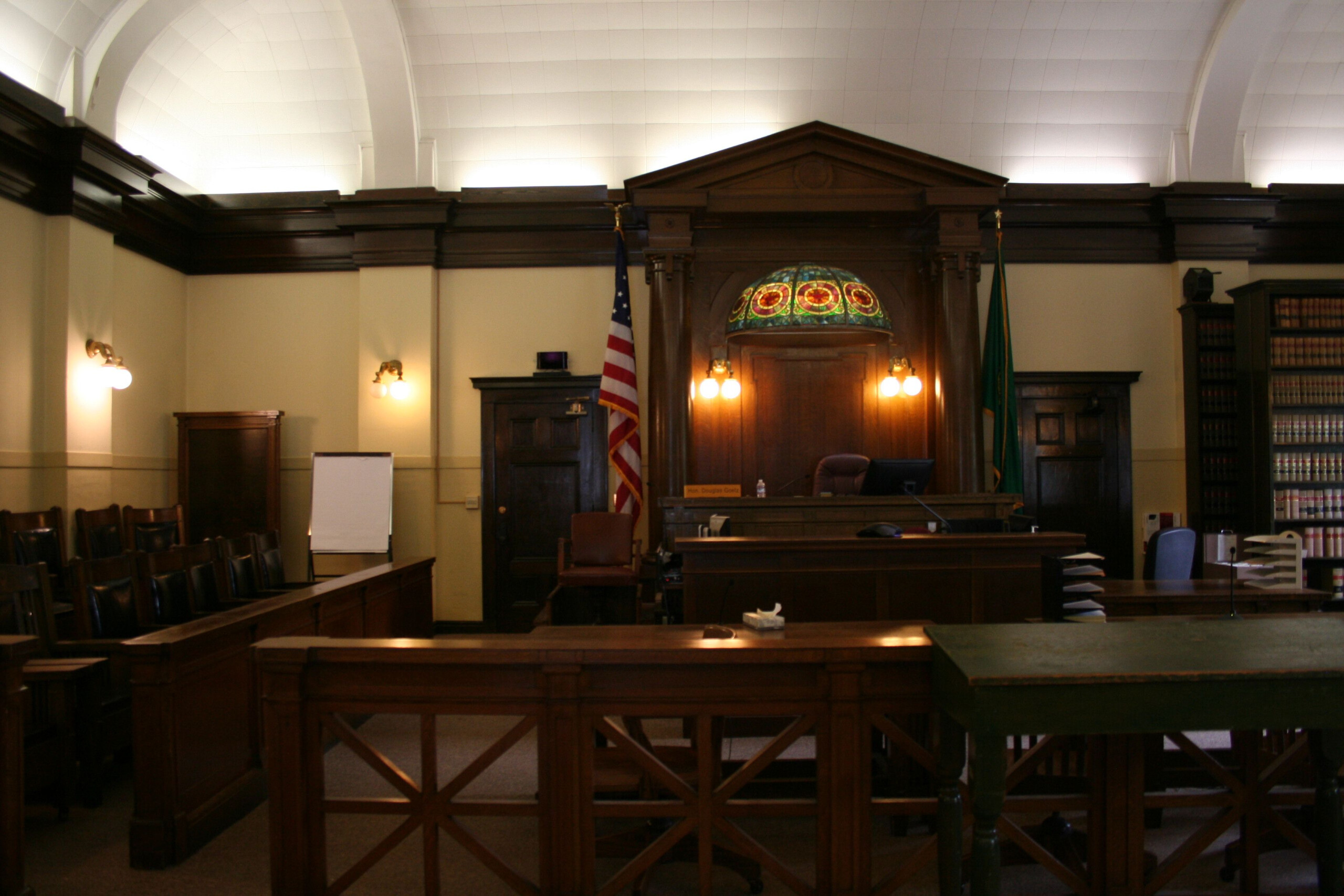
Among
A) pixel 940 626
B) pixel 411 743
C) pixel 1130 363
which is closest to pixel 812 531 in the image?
pixel 411 743

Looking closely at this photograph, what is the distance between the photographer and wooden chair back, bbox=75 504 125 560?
623 cm

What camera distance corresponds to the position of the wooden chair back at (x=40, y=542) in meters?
5.53

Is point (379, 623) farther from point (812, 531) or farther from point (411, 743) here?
point (812, 531)

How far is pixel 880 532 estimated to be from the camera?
4.59 meters

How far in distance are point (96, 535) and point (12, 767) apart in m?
4.29

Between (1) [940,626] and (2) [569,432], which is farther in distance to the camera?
(2) [569,432]

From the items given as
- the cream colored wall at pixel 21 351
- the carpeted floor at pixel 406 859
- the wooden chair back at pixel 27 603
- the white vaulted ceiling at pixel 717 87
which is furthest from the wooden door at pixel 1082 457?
the cream colored wall at pixel 21 351

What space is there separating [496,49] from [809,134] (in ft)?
9.84

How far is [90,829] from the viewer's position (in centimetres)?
352

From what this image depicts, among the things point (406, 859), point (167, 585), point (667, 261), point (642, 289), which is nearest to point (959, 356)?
point (667, 261)

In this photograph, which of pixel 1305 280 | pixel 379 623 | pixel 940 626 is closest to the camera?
pixel 940 626

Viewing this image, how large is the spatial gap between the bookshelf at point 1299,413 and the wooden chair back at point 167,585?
27.0 ft

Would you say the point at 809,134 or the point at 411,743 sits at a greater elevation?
the point at 809,134

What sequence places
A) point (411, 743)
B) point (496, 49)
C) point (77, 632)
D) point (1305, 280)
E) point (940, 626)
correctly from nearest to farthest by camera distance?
point (940, 626), point (77, 632), point (411, 743), point (1305, 280), point (496, 49)
